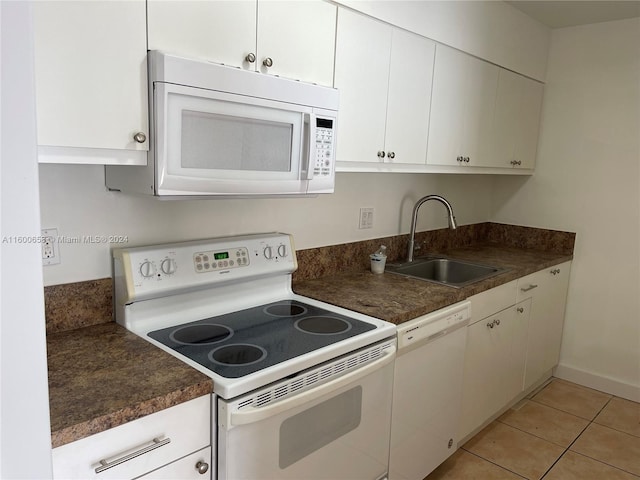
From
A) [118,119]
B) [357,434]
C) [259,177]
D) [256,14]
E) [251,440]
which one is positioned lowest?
[357,434]

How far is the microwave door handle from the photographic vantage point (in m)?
1.69

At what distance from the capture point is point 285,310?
1.93m

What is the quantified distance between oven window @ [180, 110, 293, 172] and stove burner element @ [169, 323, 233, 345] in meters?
0.54

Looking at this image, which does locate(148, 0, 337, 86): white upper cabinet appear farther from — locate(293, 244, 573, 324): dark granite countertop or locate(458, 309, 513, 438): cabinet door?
locate(458, 309, 513, 438): cabinet door

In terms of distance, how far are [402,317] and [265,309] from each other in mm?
513

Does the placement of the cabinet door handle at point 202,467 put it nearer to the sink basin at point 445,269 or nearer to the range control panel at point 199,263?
the range control panel at point 199,263

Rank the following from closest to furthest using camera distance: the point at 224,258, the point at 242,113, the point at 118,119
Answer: the point at 118,119, the point at 242,113, the point at 224,258

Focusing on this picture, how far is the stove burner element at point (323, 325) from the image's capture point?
5.65ft

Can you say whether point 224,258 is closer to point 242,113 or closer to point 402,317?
point 242,113

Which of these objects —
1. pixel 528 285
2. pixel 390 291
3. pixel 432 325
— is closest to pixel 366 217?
pixel 390 291

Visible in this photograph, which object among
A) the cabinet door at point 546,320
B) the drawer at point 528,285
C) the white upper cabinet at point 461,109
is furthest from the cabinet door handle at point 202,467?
the cabinet door at point 546,320

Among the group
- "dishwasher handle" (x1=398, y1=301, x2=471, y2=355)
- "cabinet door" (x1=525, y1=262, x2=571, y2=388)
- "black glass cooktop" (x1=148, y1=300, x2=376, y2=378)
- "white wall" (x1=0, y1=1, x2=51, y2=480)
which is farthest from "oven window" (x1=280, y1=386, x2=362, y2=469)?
"cabinet door" (x1=525, y1=262, x2=571, y2=388)

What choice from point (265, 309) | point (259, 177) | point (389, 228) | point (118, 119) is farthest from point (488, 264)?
point (118, 119)

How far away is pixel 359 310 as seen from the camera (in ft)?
6.36
